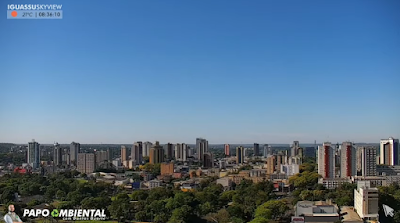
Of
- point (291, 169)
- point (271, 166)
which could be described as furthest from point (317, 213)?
point (271, 166)

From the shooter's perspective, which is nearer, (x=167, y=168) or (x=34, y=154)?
(x=167, y=168)

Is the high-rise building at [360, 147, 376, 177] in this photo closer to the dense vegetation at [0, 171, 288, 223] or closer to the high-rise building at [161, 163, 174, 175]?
the dense vegetation at [0, 171, 288, 223]

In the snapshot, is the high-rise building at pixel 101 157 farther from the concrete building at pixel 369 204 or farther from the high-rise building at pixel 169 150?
the concrete building at pixel 369 204

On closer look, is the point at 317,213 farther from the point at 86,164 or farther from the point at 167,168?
the point at 86,164

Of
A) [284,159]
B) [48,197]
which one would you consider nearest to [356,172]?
[284,159]

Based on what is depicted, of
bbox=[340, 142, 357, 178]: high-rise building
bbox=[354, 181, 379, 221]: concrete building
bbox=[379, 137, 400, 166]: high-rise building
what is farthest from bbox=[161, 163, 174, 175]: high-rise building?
bbox=[354, 181, 379, 221]: concrete building

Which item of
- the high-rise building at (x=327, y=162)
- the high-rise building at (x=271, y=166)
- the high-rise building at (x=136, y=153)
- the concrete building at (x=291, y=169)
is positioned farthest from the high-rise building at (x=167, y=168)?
the high-rise building at (x=327, y=162)
